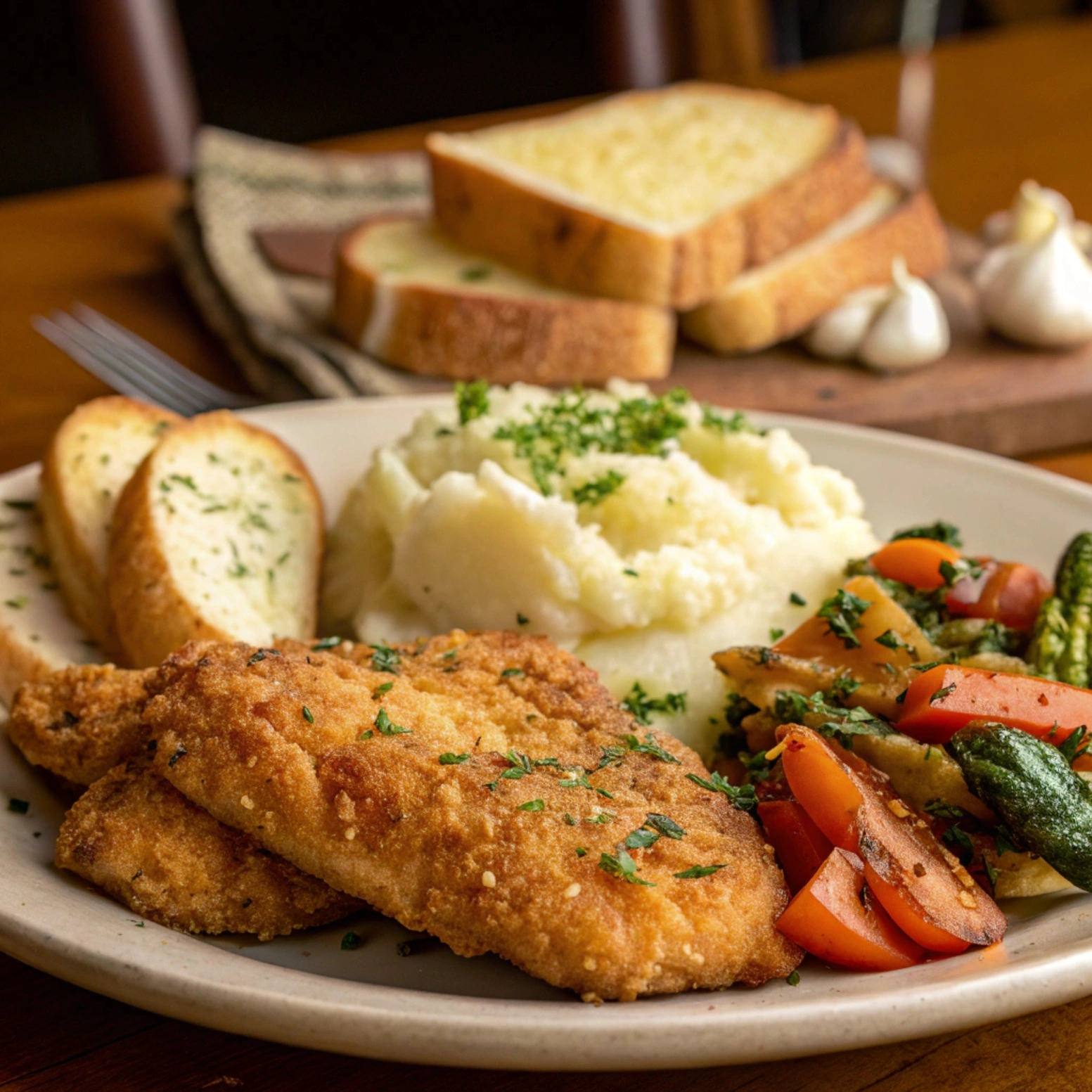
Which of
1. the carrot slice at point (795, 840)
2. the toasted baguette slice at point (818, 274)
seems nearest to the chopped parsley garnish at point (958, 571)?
the carrot slice at point (795, 840)

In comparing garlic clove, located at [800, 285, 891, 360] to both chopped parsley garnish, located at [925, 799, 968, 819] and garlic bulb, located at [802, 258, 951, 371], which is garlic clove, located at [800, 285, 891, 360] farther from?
chopped parsley garnish, located at [925, 799, 968, 819]

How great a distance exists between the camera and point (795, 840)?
2186mm

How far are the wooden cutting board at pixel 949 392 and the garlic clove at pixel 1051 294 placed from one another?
3.2 inches

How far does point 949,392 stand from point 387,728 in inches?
124

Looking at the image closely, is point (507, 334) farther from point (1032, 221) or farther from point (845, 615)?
point (845, 615)

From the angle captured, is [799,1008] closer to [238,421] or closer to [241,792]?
[241,792]

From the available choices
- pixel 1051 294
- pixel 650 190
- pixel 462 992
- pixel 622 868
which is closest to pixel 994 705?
pixel 622 868

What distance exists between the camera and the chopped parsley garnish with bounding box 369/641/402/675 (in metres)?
2.48

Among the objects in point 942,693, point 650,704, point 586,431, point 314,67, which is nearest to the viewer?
point 942,693

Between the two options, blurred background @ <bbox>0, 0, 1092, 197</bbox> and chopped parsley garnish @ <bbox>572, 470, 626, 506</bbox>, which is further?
blurred background @ <bbox>0, 0, 1092, 197</bbox>

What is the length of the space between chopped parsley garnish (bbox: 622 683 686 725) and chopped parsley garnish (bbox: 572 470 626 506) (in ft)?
1.70

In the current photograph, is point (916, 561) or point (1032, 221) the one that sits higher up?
point (916, 561)

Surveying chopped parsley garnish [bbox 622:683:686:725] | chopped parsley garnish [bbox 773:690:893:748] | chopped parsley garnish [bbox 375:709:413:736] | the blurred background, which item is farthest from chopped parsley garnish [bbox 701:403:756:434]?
the blurred background

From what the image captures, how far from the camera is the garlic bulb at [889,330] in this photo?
4.86m
